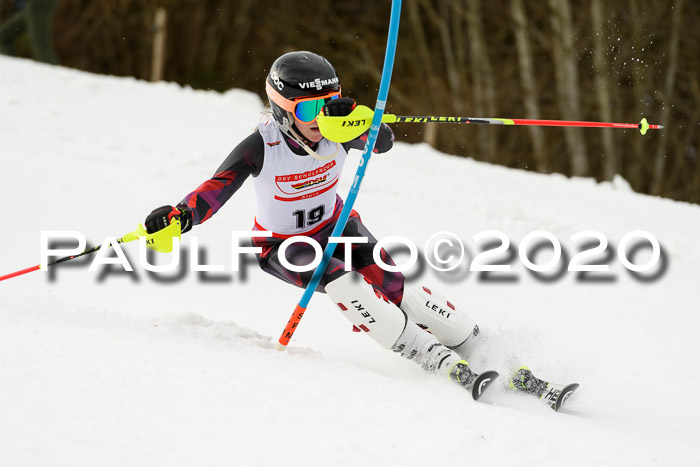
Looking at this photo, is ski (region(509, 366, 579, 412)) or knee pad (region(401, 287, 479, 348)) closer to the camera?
ski (region(509, 366, 579, 412))

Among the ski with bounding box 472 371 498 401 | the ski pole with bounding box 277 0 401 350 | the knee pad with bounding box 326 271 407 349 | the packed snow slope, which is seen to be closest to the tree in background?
the packed snow slope

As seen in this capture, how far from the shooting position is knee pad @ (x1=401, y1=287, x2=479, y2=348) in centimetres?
339

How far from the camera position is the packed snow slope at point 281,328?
234 centimetres

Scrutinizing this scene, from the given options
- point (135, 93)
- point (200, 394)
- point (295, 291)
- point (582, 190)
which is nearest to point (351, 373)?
point (200, 394)

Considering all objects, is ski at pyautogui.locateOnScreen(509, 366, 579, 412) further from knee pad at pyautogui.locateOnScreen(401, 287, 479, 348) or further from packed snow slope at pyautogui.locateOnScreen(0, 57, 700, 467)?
knee pad at pyautogui.locateOnScreen(401, 287, 479, 348)

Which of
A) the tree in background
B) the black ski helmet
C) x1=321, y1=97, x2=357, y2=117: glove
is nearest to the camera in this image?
x1=321, y1=97, x2=357, y2=117: glove

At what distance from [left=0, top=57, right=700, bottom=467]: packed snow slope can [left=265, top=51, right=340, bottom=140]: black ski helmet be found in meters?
0.99

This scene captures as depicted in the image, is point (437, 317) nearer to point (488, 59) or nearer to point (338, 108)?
point (338, 108)

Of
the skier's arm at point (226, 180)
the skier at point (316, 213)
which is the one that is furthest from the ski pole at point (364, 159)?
the skier's arm at point (226, 180)

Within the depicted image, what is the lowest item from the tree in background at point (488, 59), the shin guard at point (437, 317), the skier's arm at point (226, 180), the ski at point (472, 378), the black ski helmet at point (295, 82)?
the ski at point (472, 378)

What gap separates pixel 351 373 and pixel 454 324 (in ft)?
2.22

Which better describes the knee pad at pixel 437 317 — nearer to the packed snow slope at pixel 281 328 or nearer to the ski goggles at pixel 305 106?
the packed snow slope at pixel 281 328

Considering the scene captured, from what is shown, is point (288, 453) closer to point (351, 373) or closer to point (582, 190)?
point (351, 373)

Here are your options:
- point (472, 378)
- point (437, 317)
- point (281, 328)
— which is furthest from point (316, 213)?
point (472, 378)
